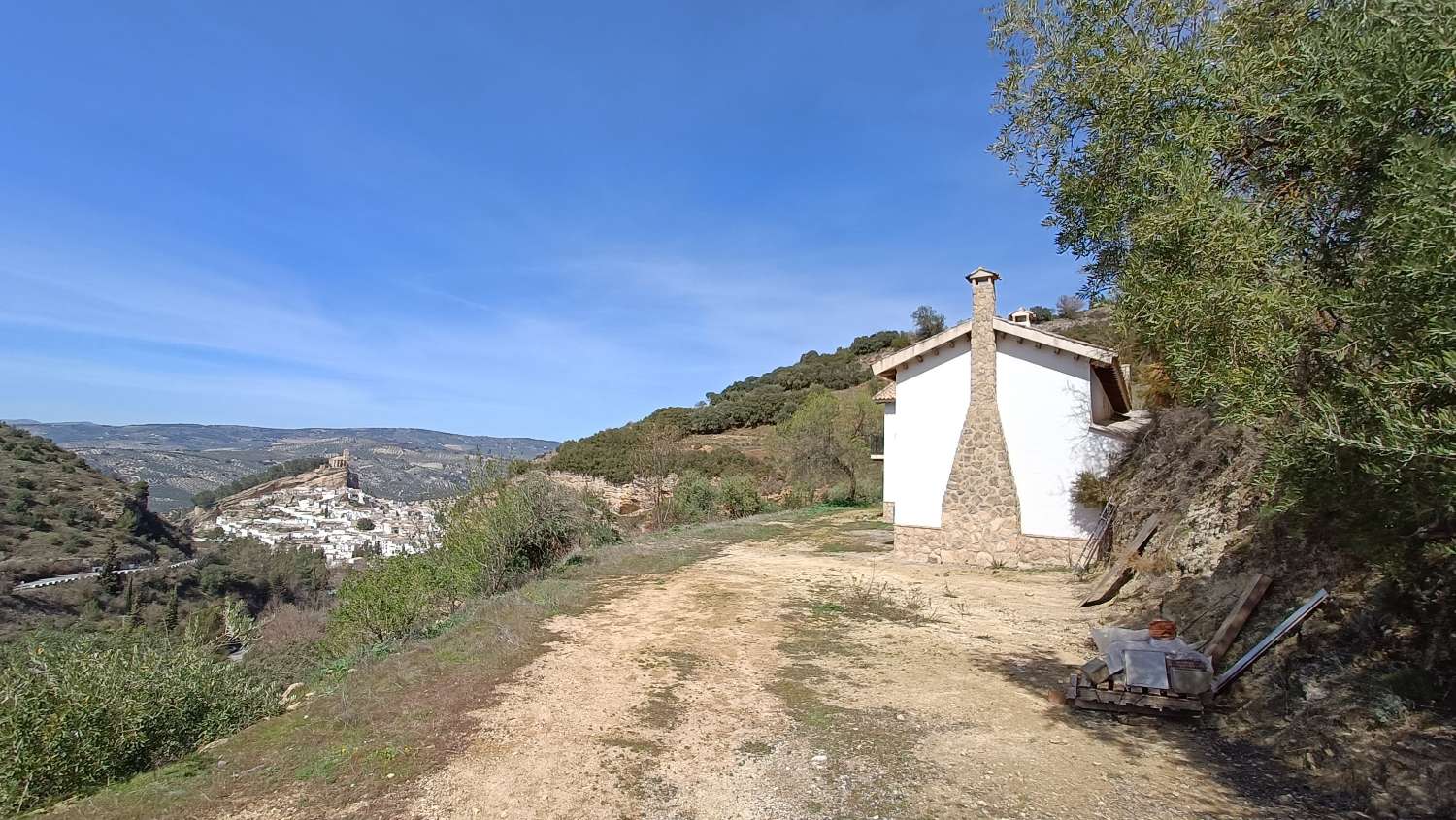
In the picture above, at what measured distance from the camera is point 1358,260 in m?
3.67

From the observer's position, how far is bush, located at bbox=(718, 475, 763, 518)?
977 inches

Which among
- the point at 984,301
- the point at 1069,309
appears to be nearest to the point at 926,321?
the point at 1069,309

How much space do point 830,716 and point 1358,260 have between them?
475 cm

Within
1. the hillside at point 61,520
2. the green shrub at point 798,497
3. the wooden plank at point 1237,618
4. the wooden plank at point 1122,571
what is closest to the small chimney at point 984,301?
the wooden plank at point 1122,571

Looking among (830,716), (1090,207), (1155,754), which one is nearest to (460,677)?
(830,716)

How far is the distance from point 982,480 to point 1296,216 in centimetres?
1024

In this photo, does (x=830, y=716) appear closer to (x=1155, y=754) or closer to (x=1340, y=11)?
(x=1155, y=754)

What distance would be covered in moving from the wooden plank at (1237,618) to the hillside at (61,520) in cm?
2716

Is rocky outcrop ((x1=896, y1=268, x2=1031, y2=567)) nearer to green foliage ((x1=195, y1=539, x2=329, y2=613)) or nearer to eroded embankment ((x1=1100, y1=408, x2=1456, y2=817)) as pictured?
eroded embankment ((x1=1100, y1=408, x2=1456, y2=817))

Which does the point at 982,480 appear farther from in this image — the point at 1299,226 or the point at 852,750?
the point at 1299,226

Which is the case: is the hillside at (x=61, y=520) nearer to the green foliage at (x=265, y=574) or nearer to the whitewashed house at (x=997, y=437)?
the green foliage at (x=265, y=574)

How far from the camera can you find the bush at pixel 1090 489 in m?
12.6

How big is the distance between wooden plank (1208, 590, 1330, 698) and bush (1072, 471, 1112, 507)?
23.1ft

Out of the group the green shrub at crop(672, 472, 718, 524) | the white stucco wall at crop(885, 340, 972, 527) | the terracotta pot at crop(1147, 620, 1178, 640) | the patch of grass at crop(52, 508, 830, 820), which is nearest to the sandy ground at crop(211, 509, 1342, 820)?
the patch of grass at crop(52, 508, 830, 820)
